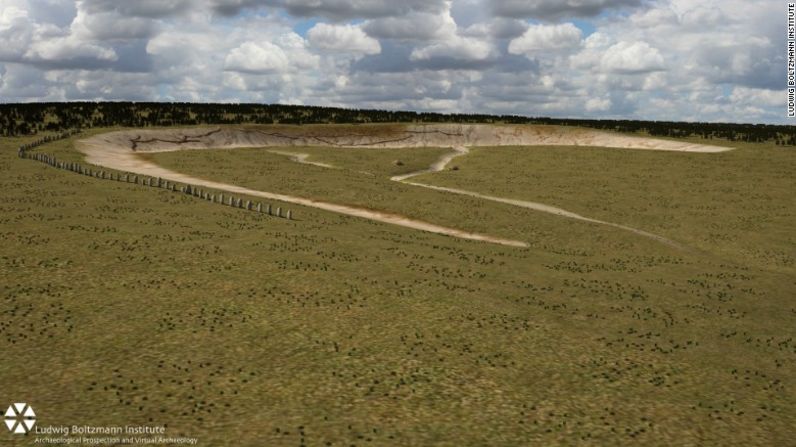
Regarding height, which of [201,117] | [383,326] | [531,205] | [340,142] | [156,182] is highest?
[201,117]

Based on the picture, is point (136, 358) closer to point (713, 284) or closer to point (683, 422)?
point (683, 422)

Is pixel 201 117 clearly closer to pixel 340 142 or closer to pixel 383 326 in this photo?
pixel 340 142

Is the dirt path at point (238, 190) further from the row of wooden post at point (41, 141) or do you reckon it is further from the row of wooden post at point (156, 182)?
the row of wooden post at point (41, 141)

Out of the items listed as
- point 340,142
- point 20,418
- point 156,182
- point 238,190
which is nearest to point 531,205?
point 238,190

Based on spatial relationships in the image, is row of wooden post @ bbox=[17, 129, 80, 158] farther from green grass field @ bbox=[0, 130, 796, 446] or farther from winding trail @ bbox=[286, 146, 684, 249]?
winding trail @ bbox=[286, 146, 684, 249]

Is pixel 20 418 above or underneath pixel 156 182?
underneath
